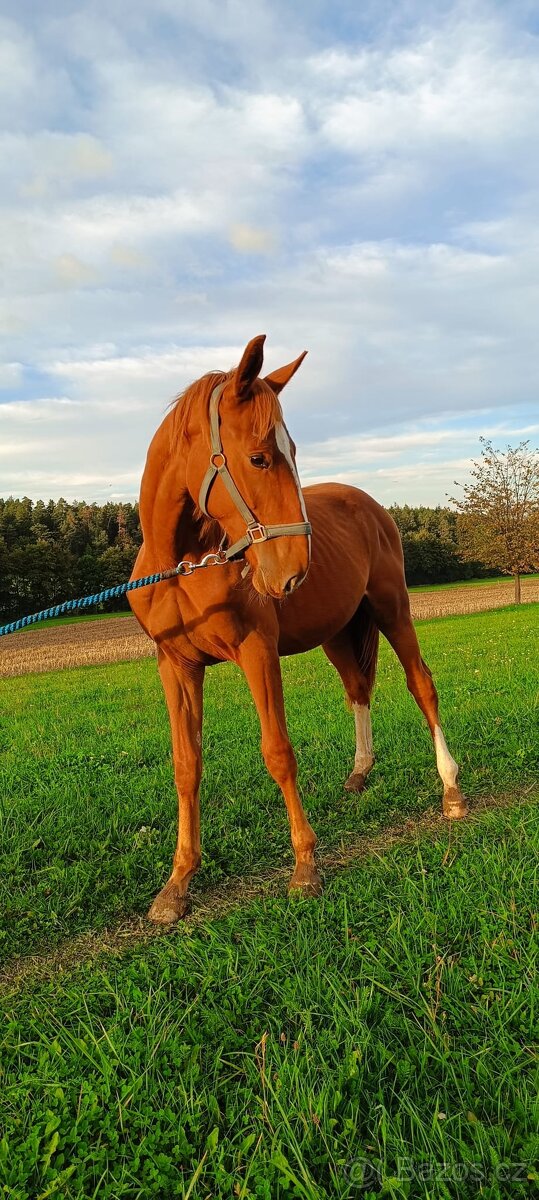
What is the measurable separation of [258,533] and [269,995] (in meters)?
2.01

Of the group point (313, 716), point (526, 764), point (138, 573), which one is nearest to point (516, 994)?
point (138, 573)

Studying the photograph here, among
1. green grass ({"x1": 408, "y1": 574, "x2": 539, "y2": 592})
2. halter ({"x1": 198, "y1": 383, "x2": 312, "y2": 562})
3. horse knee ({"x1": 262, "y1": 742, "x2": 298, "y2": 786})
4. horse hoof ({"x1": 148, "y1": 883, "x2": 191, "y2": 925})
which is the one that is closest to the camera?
halter ({"x1": 198, "y1": 383, "x2": 312, "y2": 562})

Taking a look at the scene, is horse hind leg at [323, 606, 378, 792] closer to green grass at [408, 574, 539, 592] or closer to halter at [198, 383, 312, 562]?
halter at [198, 383, 312, 562]

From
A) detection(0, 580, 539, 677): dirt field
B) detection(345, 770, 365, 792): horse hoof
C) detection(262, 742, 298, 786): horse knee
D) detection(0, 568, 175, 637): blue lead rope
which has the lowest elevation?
detection(0, 580, 539, 677): dirt field

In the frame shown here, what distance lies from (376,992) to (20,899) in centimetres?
224

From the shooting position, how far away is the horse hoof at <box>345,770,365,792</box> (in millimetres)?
5466

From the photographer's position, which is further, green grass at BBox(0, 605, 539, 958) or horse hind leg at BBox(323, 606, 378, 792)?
horse hind leg at BBox(323, 606, 378, 792)

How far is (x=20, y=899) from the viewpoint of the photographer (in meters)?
3.86

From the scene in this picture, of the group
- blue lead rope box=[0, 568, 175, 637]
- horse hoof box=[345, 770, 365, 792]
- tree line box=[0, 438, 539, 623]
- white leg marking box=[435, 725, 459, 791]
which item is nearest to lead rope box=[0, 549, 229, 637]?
blue lead rope box=[0, 568, 175, 637]

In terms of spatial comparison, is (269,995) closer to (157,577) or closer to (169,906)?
(169,906)

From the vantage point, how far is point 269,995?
2.79 metres

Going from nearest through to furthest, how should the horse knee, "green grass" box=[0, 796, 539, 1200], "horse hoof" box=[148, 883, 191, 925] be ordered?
1. "green grass" box=[0, 796, 539, 1200]
2. "horse hoof" box=[148, 883, 191, 925]
3. the horse knee

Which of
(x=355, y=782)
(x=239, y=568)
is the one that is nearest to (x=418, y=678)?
(x=355, y=782)

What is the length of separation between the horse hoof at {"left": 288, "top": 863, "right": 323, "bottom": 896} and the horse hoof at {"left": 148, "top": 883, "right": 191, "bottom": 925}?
2.00 ft
